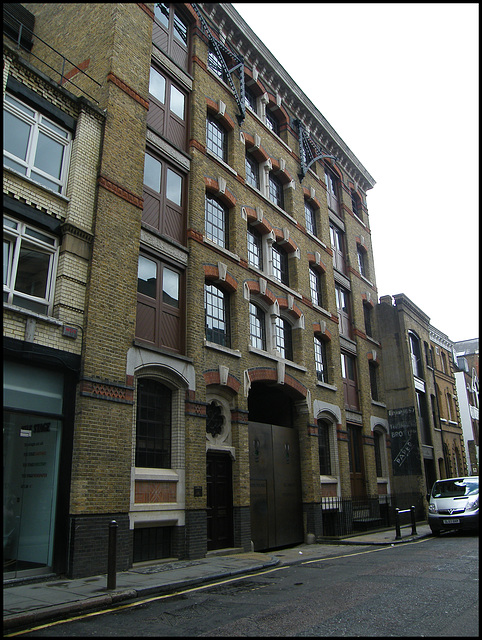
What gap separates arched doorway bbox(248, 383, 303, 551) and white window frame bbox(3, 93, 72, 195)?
9053mm

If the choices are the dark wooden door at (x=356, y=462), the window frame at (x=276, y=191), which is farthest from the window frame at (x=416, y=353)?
the window frame at (x=276, y=191)

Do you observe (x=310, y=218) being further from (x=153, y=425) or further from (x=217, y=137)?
(x=153, y=425)

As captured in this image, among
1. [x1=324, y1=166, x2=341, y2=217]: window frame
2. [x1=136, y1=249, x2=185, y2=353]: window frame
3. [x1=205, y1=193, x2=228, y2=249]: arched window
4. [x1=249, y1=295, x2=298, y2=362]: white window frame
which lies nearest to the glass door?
[x1=136, y1=249, x2=185, y2=353]: window frame

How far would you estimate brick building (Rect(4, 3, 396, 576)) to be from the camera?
1046cm

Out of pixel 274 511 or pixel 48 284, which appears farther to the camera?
pixel 274 511

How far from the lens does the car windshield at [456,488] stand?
55.0 ft

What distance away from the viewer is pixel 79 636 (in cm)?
594

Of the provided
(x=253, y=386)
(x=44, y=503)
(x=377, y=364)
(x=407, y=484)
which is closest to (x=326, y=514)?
(x=253, y=386)

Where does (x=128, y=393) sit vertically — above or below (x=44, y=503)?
above

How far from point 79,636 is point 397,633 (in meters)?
3.66

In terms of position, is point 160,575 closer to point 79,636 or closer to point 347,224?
point 79,636

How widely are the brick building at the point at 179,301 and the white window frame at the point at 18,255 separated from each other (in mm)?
56

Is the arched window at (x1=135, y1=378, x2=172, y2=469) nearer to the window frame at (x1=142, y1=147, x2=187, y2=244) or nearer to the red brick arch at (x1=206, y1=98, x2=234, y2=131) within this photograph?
the window frame at (x1=142, y1=147, x2=187, y2=244)

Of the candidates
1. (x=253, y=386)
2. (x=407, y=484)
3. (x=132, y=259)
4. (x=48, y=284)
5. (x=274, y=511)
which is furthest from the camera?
(x=407, y=484)
